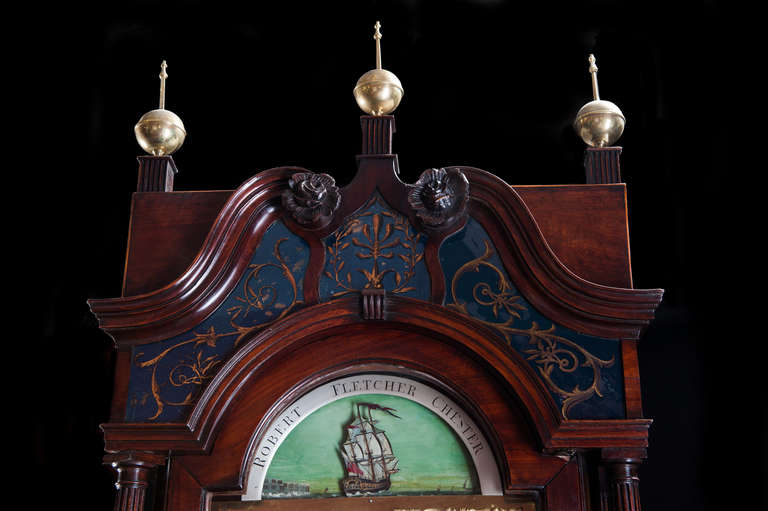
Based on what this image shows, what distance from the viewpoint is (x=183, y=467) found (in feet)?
10.6

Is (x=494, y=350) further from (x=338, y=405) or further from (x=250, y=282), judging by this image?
(x=250, y=282)

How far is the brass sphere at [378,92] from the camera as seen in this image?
3537 mm

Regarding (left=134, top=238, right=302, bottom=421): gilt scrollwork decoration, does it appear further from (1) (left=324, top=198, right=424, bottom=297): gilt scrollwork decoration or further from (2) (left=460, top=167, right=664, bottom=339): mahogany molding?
(2) (left=460, top=167, right=664, bottom=339): mahogany molding

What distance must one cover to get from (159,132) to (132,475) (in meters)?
1.30

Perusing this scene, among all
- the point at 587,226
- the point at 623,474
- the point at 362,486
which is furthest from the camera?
the point at 587,226

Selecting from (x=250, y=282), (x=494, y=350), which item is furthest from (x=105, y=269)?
(x=494, y=350)

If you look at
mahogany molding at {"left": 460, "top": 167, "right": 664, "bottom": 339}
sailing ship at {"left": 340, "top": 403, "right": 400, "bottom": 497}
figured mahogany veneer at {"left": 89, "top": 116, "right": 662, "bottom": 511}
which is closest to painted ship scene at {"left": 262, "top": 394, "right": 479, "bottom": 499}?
sailing ship at {"left": 340, "top": 403, "right": 400, "bottom": 497}

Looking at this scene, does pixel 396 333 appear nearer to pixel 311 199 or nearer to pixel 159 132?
pixel 311 199

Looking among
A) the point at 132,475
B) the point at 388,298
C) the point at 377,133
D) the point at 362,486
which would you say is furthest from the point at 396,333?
the point at 132,475

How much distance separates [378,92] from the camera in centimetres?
354

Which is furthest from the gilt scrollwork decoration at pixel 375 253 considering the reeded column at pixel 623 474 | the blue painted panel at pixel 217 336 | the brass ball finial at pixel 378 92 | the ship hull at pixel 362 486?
the reeded column at pixel 623 474

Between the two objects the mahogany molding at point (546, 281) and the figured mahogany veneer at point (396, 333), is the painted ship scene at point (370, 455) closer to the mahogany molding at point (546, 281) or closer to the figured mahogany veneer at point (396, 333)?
the figured mahogany veneer at point (396, 333)

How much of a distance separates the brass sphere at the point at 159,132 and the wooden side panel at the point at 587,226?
1330 millimetres

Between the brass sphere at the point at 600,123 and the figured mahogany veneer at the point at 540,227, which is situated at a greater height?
the brass sphere at the point at 600,123
